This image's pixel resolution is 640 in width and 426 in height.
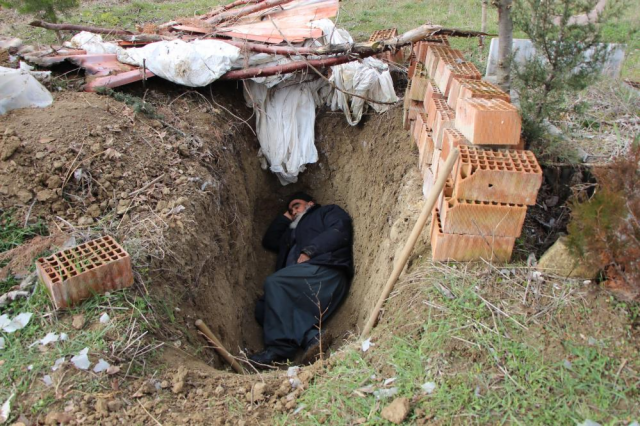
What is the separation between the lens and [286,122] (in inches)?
188

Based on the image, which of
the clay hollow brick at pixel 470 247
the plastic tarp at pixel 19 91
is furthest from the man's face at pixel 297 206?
the clay hollow brick at pixel 470 247

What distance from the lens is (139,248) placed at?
2.79 metres

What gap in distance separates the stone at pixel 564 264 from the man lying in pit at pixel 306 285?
1.88 meters

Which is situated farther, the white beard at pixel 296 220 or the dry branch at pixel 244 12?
the dry branch at pixel 244 12

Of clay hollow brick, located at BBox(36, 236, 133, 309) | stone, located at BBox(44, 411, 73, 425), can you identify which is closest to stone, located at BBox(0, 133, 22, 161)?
clay hollow brick, located at BBox(36, 236, 133, 309)

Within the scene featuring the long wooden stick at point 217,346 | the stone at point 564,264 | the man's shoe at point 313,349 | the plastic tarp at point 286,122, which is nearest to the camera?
the stone at point 564,264

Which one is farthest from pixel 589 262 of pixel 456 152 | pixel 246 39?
pixel 246 39

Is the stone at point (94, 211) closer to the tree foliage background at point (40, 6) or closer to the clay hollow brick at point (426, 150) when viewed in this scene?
the clay hollow brick at point (426, 150)

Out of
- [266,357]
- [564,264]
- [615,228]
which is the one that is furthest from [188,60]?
[615,228]

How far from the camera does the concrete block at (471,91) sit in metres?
2.64

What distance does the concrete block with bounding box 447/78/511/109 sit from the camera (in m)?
2.64

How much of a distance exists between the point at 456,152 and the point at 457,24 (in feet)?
21.7

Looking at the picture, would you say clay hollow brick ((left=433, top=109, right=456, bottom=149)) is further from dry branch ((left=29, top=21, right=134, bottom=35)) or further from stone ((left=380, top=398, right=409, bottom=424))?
dry branch ((left=29, top=21, right=134, bottom=35))

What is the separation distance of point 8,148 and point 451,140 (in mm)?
2909
